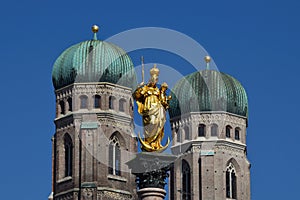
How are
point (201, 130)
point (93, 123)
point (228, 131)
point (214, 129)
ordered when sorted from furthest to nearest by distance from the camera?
point (228, 131), point (214, 129), point (201, 130), point (93, 123)

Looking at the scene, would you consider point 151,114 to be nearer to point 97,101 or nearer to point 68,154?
point 97,101

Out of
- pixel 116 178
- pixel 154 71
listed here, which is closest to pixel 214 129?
pixel 116 178

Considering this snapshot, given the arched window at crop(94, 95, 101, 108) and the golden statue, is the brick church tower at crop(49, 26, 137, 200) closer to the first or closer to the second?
the arched window at crop(94, 95, 101, 108)

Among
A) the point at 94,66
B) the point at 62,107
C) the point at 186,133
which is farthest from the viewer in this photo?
the point at 186,133

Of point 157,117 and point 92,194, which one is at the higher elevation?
point 92,194

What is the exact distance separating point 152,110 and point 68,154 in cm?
6374

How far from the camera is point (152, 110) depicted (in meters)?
50.2

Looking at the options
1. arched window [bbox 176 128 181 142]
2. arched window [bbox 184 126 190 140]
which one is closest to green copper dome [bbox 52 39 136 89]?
arched window [bbox 176 128 181 142]

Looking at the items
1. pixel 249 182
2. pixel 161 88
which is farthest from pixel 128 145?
pixel 161 88

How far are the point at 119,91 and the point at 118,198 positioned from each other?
833 centimetres

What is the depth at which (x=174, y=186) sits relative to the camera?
117 metres

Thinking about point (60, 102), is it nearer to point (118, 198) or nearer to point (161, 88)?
point (118, 198)

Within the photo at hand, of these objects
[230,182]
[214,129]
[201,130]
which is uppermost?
[214,129]

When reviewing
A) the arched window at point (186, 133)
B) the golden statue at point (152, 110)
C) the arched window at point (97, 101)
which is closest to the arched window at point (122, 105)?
the arched window at point (97, 101)
